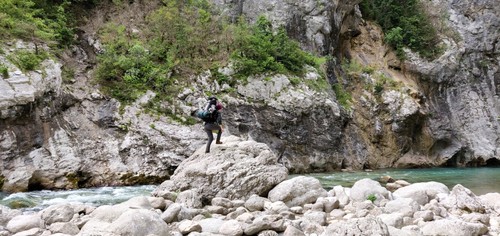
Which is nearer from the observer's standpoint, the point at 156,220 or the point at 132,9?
the point at 156,220

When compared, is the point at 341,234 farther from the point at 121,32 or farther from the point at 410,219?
the point at 121,32

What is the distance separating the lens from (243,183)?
396 inches

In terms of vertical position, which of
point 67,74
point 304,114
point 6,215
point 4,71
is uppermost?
point 67,74

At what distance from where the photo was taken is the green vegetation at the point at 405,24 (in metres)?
29.2

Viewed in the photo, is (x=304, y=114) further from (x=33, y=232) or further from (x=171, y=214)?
(x=33, y=232)

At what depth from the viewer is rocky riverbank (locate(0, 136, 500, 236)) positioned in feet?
21.5

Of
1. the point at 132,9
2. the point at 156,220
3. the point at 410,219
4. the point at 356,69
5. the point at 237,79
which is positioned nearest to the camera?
the point at 156,220

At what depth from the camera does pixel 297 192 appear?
9.66 m

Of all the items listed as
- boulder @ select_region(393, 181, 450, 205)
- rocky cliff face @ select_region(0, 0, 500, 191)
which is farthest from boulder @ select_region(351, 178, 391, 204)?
rocky cliff face @ select_region(0, 0, 500, 191)

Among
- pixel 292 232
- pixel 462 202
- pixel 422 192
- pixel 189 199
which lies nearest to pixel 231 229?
pixel 292 232

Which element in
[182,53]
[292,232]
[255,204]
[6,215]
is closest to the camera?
[292,232]

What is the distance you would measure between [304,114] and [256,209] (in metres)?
11.1

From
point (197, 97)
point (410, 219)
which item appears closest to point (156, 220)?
point (410, 219)

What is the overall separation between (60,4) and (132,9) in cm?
364
